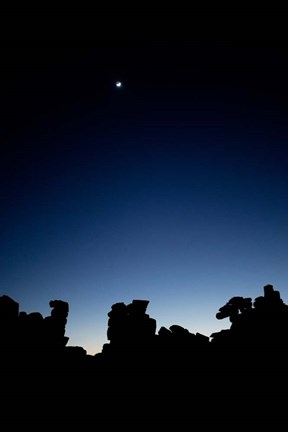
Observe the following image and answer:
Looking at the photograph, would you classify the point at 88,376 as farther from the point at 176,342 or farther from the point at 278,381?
the point at 278,381

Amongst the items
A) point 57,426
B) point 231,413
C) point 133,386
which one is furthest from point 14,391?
point 231,413

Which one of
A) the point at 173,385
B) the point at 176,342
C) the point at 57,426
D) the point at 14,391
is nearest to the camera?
the point at 57,426

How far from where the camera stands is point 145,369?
3709cm

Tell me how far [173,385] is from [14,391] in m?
18.5

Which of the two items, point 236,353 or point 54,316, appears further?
point 54,316

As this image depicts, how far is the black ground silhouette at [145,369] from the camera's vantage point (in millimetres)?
32281

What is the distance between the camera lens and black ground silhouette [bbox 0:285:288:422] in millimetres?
32281

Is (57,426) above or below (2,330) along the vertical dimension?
below

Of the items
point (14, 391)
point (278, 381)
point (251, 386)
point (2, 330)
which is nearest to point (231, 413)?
point (251, 386)

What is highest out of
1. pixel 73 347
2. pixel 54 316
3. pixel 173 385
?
pixel 54 316

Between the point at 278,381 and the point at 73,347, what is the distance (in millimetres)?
25827

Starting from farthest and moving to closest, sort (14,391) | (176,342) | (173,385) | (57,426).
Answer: (176,342) < (173,385) < (14,391) < (57,426)

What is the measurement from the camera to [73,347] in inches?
1555

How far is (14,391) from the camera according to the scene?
33.1m
